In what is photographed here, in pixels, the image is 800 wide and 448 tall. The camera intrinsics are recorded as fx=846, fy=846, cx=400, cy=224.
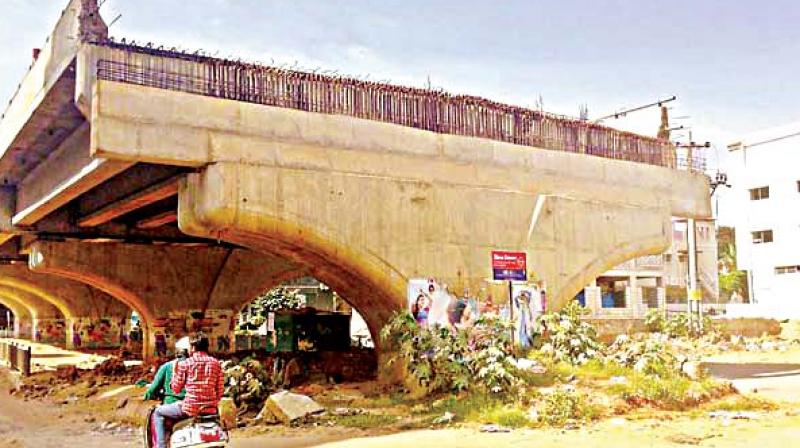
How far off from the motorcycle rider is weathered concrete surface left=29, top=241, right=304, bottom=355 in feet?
77.9

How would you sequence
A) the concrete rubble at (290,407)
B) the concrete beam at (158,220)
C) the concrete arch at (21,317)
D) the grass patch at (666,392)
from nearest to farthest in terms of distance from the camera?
the grass patch at (666,392) < the concrete rubble at (290,407) < the concrete beam at (158,220) < the concrete arch at (21,317)

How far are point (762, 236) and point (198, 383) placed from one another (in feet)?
148

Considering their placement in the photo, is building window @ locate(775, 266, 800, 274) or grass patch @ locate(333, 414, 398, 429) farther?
building window @ locate(775, 266, 800, 274)

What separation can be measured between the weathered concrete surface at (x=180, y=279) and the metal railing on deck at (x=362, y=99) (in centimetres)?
1390

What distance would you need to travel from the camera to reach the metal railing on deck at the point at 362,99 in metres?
16.3

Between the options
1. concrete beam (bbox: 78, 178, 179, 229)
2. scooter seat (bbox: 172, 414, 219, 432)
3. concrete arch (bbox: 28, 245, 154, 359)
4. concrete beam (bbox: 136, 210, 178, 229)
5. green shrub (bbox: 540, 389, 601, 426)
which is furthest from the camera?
concrete arch (bbox: 28, 245, 154, 359)

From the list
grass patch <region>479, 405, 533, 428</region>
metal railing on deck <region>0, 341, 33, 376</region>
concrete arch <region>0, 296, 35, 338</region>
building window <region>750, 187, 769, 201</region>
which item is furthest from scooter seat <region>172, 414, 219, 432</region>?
concrete arch <region>0, 296, 35, 338</region>

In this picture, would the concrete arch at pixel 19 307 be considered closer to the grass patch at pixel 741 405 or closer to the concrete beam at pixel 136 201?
the concrete beam at pixel 136 201

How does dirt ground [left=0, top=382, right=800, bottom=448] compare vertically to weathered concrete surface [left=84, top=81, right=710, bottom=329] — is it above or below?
below

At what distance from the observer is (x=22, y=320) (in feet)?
221

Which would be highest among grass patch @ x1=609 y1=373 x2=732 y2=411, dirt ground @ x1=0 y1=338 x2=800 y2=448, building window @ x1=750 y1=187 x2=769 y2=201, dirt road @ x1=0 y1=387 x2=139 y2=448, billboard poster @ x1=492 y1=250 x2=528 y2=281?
building window @ x1=750 y1=187 x2=769 y2=201

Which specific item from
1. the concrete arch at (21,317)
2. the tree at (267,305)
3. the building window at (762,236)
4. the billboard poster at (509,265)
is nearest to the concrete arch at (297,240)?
the billboard poster at (509,265)

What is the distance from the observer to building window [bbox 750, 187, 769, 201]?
4693 cm

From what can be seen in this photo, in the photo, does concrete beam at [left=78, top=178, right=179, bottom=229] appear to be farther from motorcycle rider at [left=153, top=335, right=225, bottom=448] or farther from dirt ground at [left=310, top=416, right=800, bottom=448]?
motorcycle rider at [left=153, top=335, right=225, bottom=448]
